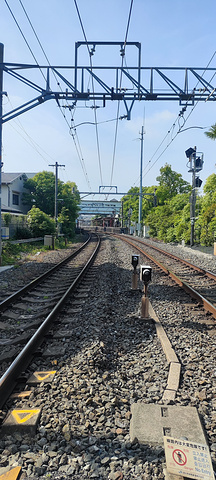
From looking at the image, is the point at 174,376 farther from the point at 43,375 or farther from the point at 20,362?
the point at 20,362

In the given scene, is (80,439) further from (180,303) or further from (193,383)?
(180,303)

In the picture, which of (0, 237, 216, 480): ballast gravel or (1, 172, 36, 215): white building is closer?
(0, 237, 216, 480): ballast gravel

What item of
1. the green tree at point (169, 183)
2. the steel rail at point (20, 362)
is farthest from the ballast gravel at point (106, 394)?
the green tree at point (169, 183)

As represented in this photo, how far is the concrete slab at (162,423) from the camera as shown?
2840mm

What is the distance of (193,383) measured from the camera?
12.6 feet

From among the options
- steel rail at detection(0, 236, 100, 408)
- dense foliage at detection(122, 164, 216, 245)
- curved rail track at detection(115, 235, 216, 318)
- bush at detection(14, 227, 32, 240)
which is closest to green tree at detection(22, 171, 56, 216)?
dense foliage at detection(122, 164, 216, 245)

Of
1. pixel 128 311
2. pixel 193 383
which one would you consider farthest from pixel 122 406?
pixel 128 311

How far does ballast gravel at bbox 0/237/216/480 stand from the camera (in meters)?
2.59

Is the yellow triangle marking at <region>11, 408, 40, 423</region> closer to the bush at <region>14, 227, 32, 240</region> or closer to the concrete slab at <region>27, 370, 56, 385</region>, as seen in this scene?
the concrete slab at <region>27, 370, 56, 385</region>

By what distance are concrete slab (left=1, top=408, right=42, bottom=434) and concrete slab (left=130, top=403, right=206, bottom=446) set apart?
874 mm

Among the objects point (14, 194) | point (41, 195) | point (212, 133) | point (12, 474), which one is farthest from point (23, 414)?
point (41, 195)

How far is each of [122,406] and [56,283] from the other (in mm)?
7351

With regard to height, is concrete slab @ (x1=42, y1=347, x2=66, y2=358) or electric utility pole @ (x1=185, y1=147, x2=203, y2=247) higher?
electric utility pole @ (x1=185, y1=147, x2=203, y2=247)

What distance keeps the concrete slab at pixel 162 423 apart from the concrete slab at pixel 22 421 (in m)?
0.87
